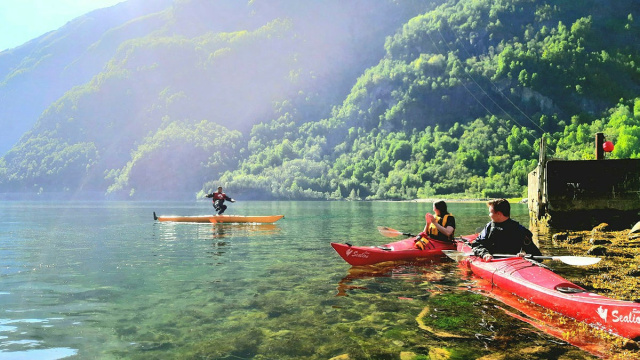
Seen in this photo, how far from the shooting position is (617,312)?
7.05 meters

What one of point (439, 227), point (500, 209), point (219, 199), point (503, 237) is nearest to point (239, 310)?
point (500, 209)

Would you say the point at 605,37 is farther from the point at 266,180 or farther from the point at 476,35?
the point at 266,180

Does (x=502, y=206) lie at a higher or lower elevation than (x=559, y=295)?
higher

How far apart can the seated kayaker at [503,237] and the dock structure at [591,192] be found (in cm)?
1620

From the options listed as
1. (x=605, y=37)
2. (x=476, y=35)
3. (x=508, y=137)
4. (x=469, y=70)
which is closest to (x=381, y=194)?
(x=508, y=137)

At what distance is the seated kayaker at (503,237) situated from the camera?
37.4 ft

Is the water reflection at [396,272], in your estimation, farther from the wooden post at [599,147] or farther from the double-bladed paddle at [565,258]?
the wooden post at [599,147]

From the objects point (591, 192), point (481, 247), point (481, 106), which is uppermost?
point (481, 106)

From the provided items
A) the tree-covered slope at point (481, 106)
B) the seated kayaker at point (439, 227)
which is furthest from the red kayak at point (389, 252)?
the tree-covered slope at point (481, 106)

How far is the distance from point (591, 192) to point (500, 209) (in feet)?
56.9

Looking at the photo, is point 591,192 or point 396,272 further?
point 591,192

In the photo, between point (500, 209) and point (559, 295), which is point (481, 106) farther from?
point (559, 295)

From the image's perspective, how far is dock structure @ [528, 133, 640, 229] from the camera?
80.5 ft

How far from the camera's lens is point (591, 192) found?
25312 mm
